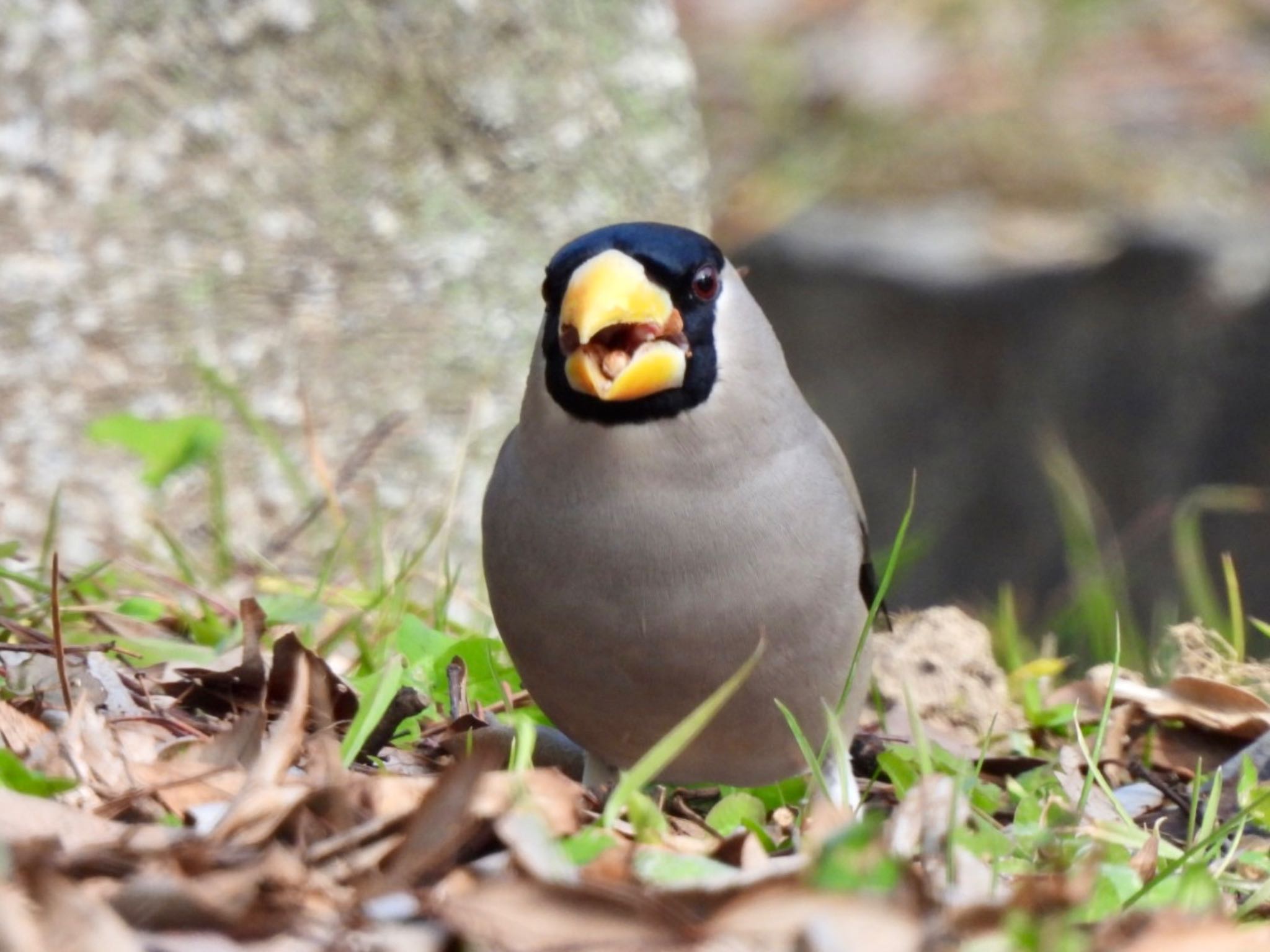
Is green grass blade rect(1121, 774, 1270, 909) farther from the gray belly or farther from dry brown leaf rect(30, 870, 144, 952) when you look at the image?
dry brown leaf rect(30, 870, 144, 952)

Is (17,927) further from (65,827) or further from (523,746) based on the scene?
(523,746)

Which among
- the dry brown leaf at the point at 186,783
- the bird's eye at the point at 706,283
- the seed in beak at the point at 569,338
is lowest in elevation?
the dry brown leaf at the point at 186,783

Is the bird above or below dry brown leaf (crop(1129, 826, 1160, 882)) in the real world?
above

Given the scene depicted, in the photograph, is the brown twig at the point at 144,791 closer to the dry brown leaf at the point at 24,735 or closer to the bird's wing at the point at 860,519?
the dry brown leaf at the point at 24,735

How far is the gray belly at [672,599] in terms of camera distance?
3061 mm

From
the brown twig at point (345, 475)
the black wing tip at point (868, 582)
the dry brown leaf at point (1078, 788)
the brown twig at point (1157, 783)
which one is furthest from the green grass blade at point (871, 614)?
the brown twig at point (345, 475)

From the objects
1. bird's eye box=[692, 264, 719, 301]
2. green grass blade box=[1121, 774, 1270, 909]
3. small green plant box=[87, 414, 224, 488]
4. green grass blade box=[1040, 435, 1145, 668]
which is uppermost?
bird's eye box=[692, 264, 719, 301]

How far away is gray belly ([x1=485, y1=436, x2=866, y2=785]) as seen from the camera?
306cm

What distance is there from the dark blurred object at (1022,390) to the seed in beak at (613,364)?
3887 millimetres

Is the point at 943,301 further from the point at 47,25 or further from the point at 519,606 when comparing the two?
the point at 519,606

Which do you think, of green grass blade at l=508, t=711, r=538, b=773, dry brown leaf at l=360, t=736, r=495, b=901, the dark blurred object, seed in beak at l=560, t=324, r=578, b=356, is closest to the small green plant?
seed in beak at l=560, t=324, r=578, b=356

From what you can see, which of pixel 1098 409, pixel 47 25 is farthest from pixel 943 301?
pixel 47 25

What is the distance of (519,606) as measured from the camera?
3.16 meters

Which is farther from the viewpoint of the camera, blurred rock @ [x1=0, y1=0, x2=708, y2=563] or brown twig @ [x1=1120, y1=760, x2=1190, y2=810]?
blurred rock @ [x1=0, y1=0, x2=708, y2=563]
